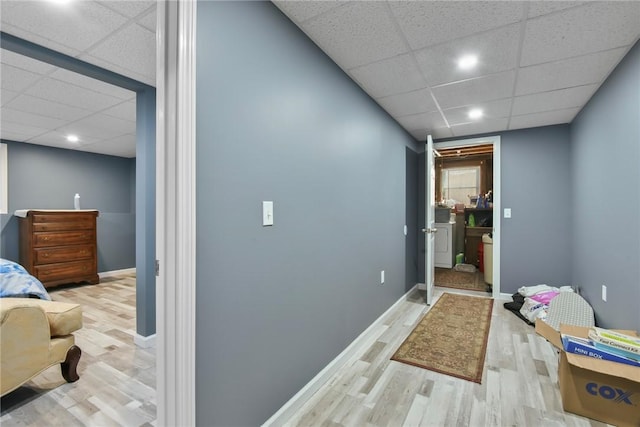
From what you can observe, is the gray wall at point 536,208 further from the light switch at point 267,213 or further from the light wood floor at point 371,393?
the light switch at point 267,213

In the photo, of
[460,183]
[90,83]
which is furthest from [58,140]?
[460,183]

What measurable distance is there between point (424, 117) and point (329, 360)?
108 inches

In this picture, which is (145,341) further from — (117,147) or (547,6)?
(117,147)

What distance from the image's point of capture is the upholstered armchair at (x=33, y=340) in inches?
64.8

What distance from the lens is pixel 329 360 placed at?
2.10 meters

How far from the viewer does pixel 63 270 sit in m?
4.41

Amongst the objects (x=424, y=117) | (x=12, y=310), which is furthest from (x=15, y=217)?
(x=424, y=117)

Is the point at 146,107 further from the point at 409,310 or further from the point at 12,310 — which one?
the point at 409,310

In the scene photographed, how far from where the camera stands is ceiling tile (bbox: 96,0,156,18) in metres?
1.50

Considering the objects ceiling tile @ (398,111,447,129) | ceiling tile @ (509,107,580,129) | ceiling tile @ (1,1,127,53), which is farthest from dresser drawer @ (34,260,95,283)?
ceiling tile @ (509,107,580,129)

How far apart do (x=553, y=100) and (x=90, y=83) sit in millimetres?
4273

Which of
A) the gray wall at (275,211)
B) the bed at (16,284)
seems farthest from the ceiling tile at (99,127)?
the gray wall at (275,211)

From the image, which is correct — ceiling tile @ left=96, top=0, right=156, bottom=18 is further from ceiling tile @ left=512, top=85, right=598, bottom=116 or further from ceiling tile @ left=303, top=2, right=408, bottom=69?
ceiling tile @ left=512, top=85, right=598, bottom=116

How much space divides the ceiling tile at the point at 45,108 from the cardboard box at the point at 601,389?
4.78 m
